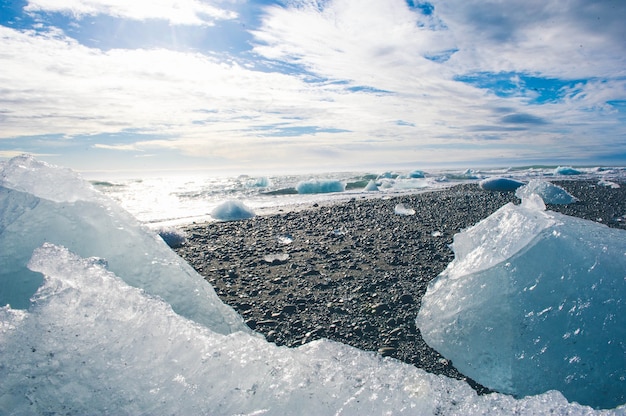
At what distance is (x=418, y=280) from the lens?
5.25m

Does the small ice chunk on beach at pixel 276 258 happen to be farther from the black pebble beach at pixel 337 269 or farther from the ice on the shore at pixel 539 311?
the ice on the shore at pixel 539 311

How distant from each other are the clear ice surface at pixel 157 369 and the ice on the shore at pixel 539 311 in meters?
1.08

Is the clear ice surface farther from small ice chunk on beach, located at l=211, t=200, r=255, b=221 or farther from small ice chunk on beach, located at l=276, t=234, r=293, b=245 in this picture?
small ice chunk on beach, located at l=211, t=200, r=255, b=221

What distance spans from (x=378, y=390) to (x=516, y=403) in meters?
0.74

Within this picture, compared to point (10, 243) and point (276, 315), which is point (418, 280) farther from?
point (10, 243)

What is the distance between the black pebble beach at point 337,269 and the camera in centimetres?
394

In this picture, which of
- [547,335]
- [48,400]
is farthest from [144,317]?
[547,335]

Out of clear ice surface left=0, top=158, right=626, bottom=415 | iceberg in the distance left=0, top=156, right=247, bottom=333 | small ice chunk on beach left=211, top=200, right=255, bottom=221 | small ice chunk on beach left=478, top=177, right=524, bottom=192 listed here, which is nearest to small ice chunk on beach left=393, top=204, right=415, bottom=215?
small ice chunk on beach left=211, top=200, right=255, bottom=221

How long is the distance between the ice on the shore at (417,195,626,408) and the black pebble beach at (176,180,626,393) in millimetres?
279

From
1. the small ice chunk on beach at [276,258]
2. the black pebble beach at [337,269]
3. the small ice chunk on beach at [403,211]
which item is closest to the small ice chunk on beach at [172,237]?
the black pebble beach at [337,269]

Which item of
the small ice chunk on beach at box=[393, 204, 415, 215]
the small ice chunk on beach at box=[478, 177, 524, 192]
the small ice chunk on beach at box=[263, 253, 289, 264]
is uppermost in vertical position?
the small ice chunk on beach at box=[478, 177, 524, 192]

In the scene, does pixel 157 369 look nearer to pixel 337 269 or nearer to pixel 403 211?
pixel 337 269

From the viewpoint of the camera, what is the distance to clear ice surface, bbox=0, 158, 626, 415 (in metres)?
1.89

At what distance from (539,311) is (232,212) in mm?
9044
